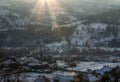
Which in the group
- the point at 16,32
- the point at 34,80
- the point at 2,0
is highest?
the point at 2,0

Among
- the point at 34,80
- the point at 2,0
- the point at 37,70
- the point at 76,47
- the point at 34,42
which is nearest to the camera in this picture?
the point at 34,80

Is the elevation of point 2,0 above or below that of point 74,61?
above

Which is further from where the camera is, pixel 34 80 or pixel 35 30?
pixel 35 30

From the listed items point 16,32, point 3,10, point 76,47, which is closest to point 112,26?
point 76,47

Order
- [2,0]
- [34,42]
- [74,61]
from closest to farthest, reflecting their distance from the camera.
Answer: [74,61], [34,42], [2,0]

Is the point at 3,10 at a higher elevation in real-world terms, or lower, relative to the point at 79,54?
higher

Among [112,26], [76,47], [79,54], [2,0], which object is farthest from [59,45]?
[2,0]

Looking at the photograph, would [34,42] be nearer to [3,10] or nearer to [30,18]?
[30,18]

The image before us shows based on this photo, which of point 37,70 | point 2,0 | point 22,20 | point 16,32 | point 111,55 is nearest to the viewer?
point 37,70

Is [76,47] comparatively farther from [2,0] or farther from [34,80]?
[2,0]
